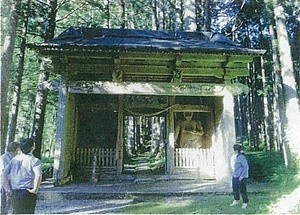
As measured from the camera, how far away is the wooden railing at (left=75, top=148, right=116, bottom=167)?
23.8 ft

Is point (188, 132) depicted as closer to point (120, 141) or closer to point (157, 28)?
point (120, 141)

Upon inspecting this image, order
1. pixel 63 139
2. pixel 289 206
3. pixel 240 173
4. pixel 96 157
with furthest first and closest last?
1. pixel 96 157
2. pixel 63 139
3. pixel 240 173
4. pixel 289 206

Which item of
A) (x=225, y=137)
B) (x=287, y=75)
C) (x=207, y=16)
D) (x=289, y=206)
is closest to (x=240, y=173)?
(x=289, y=206)

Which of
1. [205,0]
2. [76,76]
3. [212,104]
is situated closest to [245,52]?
[212,104]

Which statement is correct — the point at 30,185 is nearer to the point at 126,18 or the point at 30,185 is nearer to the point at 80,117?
the point at 80,117

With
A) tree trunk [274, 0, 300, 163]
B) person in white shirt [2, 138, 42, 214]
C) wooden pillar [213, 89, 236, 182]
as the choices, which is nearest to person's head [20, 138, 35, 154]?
person in white shirt [2, 138, 42, 214]

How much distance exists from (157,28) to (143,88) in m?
8.79

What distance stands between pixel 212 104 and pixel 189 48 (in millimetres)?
2396

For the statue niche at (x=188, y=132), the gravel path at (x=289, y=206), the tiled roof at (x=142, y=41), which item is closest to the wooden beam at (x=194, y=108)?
the statue niche at (x=188, y=132)

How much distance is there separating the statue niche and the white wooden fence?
1.86 ft

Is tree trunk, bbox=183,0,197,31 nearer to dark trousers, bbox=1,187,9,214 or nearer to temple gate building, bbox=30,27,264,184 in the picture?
temple gate building, bbox=30,27,264,184

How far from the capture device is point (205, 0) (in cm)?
1370

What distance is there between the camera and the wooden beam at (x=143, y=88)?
6329 millimetres

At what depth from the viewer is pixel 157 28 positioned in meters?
14.4
